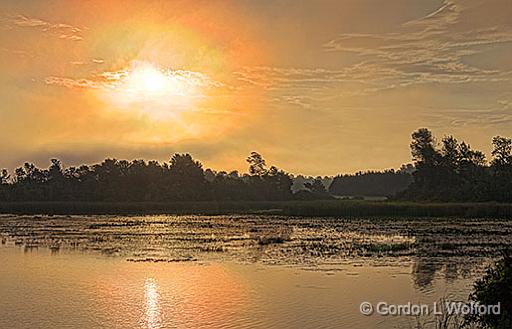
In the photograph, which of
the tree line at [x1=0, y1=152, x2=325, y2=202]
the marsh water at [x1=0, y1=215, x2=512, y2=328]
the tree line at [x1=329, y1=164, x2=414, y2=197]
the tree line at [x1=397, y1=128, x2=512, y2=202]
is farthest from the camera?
the tree line at [x1=329, y1=164, x2=414, y2=197]

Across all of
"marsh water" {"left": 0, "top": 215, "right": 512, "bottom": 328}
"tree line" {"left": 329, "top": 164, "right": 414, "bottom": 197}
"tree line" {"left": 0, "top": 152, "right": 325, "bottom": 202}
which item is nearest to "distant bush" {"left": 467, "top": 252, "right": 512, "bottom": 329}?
"marsh water" {"left": 0, "top": 215, "right": 512, "bottom": 328}

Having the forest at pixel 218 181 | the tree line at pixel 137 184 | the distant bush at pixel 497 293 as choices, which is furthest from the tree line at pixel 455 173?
the distant bush at pixel 497 293

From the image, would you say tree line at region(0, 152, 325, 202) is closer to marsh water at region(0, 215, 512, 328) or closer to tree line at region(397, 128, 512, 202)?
tree line at region(397, 128, 512, 202)

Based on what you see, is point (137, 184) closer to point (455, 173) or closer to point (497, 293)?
point (455, 173)

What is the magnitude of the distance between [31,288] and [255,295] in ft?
25.8

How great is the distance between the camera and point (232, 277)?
24.5m

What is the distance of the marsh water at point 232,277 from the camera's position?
1786 centimetres

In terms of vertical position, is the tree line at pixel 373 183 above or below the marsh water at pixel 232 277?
above

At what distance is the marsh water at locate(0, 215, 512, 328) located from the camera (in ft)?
58.6

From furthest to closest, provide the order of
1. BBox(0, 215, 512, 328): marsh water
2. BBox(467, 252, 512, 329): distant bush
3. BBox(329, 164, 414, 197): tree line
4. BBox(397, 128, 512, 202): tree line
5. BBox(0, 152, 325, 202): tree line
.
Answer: BBox(329, 164, 414, 197): tree line, BBox(0, 152, 325, 202): tree line, BBox(397, 128, 512, 202): tree line, BBox(0, 215, 512, 328): marsh water, BBox(467, 252, 512, 329): distant bush

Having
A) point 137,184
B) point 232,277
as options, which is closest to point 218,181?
point 137,184

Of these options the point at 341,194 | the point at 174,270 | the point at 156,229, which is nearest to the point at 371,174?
the point at 341,194

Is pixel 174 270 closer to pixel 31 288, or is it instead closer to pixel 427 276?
pixel 31 288

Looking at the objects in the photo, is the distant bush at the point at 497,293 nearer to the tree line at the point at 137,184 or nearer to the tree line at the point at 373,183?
the tree line at the point at 137,184
